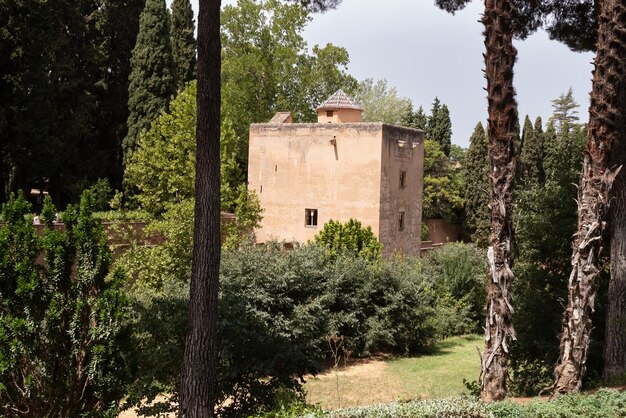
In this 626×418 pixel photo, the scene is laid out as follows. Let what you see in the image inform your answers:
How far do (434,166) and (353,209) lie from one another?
18635mm

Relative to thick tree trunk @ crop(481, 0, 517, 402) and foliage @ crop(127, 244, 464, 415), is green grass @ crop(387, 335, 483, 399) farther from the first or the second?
thick tree trunk @ crop(481, 0, 517, 402)

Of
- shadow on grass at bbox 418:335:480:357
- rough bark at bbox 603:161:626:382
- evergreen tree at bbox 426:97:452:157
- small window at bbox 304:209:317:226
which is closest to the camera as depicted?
rough bark at bbox 603:161:626:382

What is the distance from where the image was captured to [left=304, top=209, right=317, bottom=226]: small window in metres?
27.6

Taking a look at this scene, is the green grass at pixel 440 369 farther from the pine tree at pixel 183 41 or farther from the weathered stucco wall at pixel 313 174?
the pine tree at pixel 183 41

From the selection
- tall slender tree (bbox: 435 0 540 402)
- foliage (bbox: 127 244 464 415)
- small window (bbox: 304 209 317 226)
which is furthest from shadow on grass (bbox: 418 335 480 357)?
tall slender tree (bbox: 435 0 540 402)

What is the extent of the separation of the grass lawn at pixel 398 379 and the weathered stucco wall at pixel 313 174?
6580mm

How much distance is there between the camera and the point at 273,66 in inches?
1594

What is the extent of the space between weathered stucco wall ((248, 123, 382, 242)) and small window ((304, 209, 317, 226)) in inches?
5.7

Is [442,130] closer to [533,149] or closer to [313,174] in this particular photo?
[533,149]

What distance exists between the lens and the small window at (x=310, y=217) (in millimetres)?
27578

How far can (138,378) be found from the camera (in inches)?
455

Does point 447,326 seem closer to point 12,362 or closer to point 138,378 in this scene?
point 138,378

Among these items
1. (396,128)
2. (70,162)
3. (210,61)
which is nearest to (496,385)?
(210,61)

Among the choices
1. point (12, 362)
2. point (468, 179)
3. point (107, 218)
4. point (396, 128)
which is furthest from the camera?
point (468, 179)
